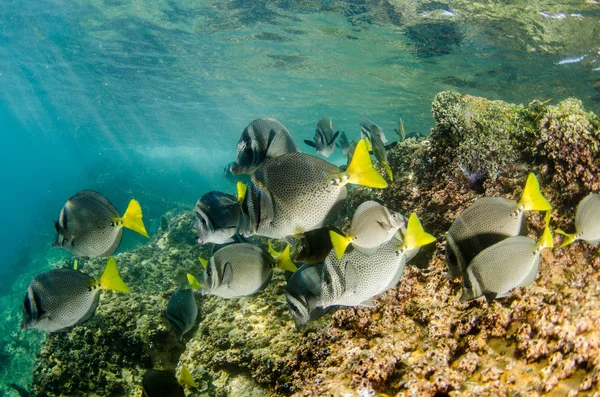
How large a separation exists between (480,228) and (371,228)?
77 cm

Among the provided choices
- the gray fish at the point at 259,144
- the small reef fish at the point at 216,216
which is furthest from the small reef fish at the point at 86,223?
the gray fish at the point at 259,144

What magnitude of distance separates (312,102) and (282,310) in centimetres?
2530

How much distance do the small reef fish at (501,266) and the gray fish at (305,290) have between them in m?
0.97

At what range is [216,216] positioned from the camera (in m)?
2.98

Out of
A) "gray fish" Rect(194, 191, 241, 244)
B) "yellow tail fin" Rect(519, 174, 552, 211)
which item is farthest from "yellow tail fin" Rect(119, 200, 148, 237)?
"yellow tail fin" Rect(519, 174, 552, 211)

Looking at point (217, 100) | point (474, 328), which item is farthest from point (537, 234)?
point (217, 100)

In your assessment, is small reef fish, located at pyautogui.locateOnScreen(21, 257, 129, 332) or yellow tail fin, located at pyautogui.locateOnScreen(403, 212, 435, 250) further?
small reef fish, located at pyautogui.locateOnScreen(21, 257, 129, 332)

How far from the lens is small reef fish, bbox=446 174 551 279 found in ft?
7.40

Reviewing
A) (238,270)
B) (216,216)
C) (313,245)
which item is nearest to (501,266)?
(313,245)

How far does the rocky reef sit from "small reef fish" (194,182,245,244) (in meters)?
1.12

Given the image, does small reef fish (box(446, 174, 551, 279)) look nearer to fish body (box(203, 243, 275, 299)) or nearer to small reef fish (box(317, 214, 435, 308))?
small reef fish (box(317, 214, 435, 308))

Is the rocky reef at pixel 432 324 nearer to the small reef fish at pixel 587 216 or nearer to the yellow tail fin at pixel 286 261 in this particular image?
the small reef fish at pixel 587 216

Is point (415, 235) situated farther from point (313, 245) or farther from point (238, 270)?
point (238, 270)

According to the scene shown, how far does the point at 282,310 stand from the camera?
370 cm
